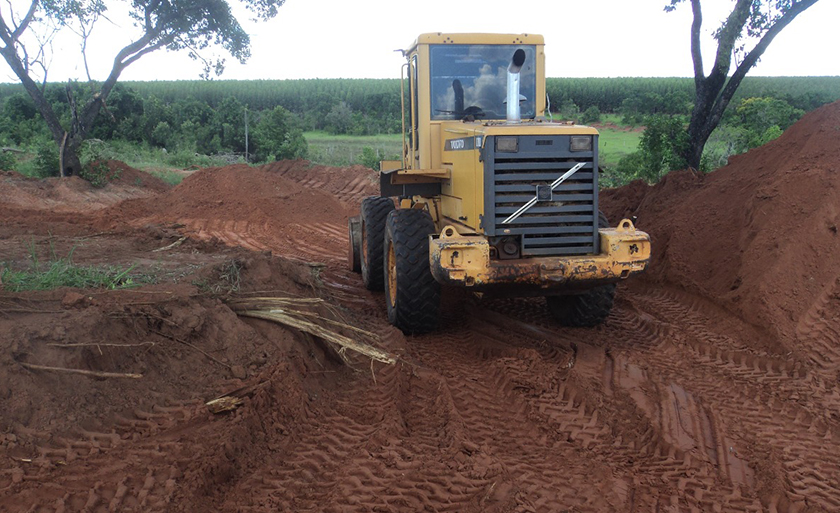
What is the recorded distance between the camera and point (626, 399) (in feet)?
17.1

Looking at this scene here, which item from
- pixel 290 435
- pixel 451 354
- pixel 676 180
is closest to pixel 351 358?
pixel 451 354

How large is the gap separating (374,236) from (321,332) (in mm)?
2835

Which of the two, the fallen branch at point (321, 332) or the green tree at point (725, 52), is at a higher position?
the green tree at point (725, 52)

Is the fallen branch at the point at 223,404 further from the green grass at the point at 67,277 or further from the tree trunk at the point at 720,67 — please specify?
the tree trunk at the point at 720,67

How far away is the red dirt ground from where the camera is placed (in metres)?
3.70

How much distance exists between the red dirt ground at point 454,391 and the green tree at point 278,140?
18318 millimetres

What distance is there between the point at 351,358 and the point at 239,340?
42.7 inches

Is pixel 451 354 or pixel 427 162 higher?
pixel 427 162

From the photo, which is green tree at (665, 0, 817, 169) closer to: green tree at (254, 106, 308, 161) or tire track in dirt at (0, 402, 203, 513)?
tire track in dirt at (0, 402, 203, 513)

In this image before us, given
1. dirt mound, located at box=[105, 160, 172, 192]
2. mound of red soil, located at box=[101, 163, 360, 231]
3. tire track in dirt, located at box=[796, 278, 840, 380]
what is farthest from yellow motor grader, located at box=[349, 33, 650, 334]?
dirt mound, located at box=[105, 160, 172, 192]

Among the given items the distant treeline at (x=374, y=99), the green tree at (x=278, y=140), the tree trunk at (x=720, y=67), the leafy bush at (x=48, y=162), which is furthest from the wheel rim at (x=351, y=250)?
the distant treeline at (x=374, y=99)

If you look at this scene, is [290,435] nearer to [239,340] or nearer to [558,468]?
[239,340]

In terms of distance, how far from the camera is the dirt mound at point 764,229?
6.97 m

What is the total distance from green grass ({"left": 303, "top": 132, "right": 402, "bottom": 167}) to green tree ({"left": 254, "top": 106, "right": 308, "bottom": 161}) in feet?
2.30
